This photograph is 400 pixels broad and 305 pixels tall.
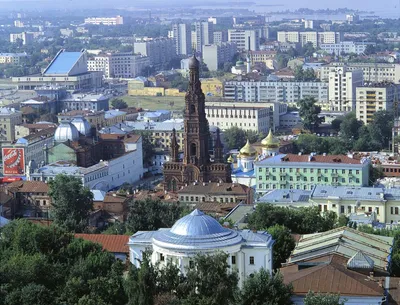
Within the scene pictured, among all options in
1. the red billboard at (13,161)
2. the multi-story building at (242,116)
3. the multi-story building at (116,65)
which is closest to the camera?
the red billboard at (13,161)

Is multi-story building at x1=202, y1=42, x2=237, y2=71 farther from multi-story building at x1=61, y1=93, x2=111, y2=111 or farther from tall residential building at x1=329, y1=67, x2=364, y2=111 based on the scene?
multi-story building at x1=61, y1=93, x2=111, y2=111

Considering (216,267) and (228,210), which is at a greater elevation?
(216,267)

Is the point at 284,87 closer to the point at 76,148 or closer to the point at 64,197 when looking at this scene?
the point at 76,148

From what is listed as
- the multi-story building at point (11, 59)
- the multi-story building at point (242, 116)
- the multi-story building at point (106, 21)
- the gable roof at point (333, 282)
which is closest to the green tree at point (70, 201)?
the gable roof at point (333, 282)

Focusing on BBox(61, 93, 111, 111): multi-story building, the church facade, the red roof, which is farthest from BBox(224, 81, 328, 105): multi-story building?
the red roof

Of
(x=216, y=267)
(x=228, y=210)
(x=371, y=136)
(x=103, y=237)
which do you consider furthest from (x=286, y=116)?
(x=216, y=267)

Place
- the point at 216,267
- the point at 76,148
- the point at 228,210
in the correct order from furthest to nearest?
the point at 76,148 < the point at 228,210 < the point at 216,267

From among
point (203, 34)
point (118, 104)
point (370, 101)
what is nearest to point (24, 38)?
point (203, 34)

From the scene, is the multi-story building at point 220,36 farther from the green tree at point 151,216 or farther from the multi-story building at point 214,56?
the green tree at point 151,216
